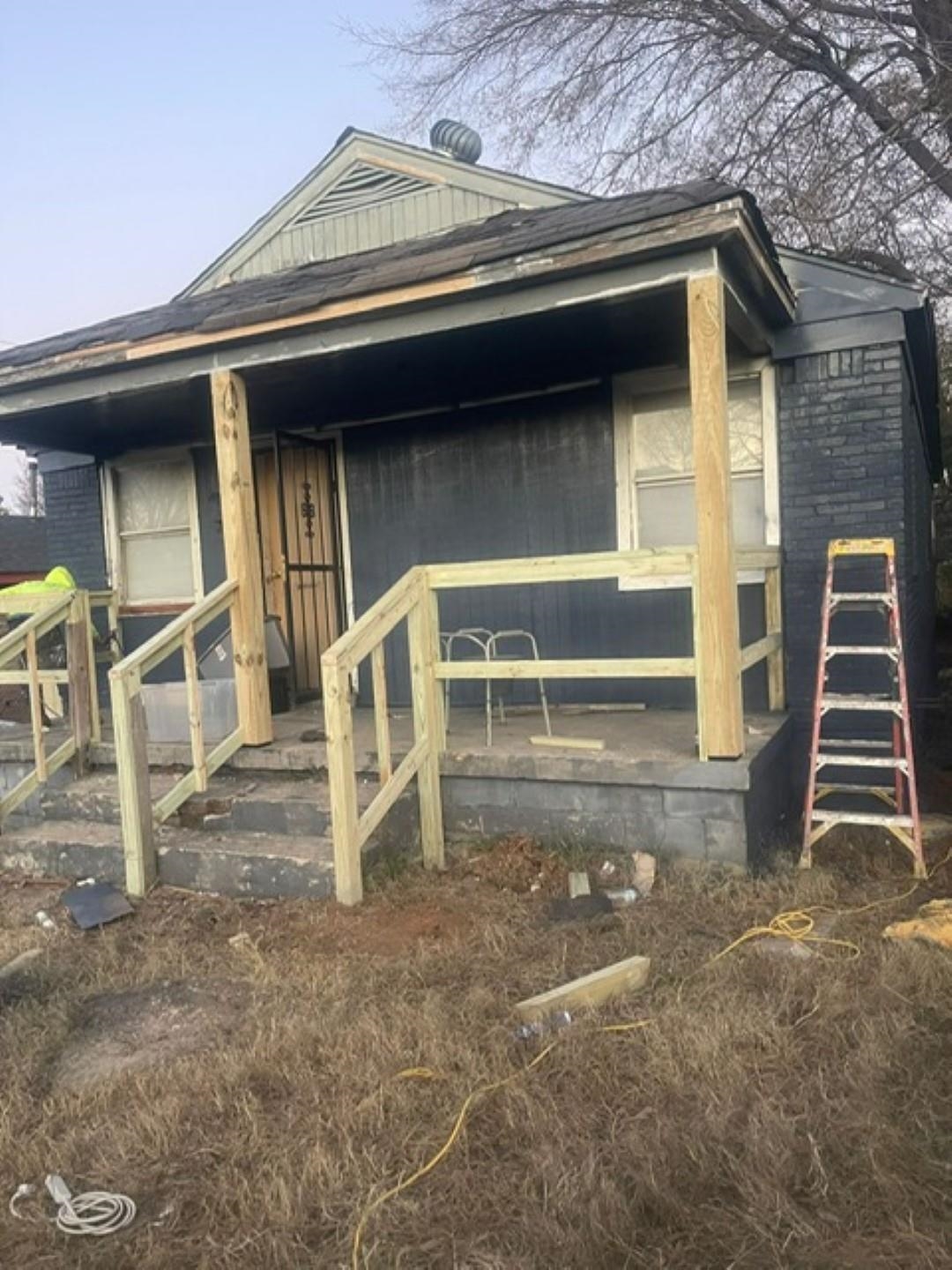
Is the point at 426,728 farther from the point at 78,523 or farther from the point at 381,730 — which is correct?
the point at 78,523

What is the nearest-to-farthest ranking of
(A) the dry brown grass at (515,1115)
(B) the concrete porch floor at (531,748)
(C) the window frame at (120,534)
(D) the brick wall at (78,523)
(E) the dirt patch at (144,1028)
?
1. (A) the dry brown grass at (515,1115)
2. (E) the dirt patch at (144,1028)
3. (B) the concrete porch floor at (531,748)
4. (C) the window frame at (120,534)
5. (D) the brick wall at (78,523)

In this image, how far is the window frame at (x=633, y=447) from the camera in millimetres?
5672

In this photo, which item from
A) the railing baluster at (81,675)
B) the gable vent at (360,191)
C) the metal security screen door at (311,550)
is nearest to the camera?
the railing baluster at (81,675)

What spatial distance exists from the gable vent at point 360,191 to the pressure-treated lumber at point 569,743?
4568 millimetres

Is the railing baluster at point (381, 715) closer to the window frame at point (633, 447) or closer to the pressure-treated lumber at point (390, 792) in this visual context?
the pressure-treated lumber at point (390, 792)

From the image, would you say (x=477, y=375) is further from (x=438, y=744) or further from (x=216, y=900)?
(x=216, y=900)

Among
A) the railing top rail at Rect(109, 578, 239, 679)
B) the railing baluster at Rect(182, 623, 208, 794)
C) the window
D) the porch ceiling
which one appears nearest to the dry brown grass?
the railing baluster at Rect(182, 623, 208, 794)

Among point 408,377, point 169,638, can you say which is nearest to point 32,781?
point 169,638

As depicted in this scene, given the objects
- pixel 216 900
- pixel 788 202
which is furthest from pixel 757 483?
pixel 788 202

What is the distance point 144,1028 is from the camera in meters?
3.10

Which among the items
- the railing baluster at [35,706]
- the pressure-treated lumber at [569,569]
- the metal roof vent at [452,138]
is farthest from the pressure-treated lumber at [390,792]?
the metal roof vent at [452,138]

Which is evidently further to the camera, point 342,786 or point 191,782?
point 191,782

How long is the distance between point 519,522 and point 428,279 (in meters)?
2.32

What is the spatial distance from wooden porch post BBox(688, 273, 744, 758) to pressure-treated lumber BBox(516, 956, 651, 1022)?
4.44 ft
